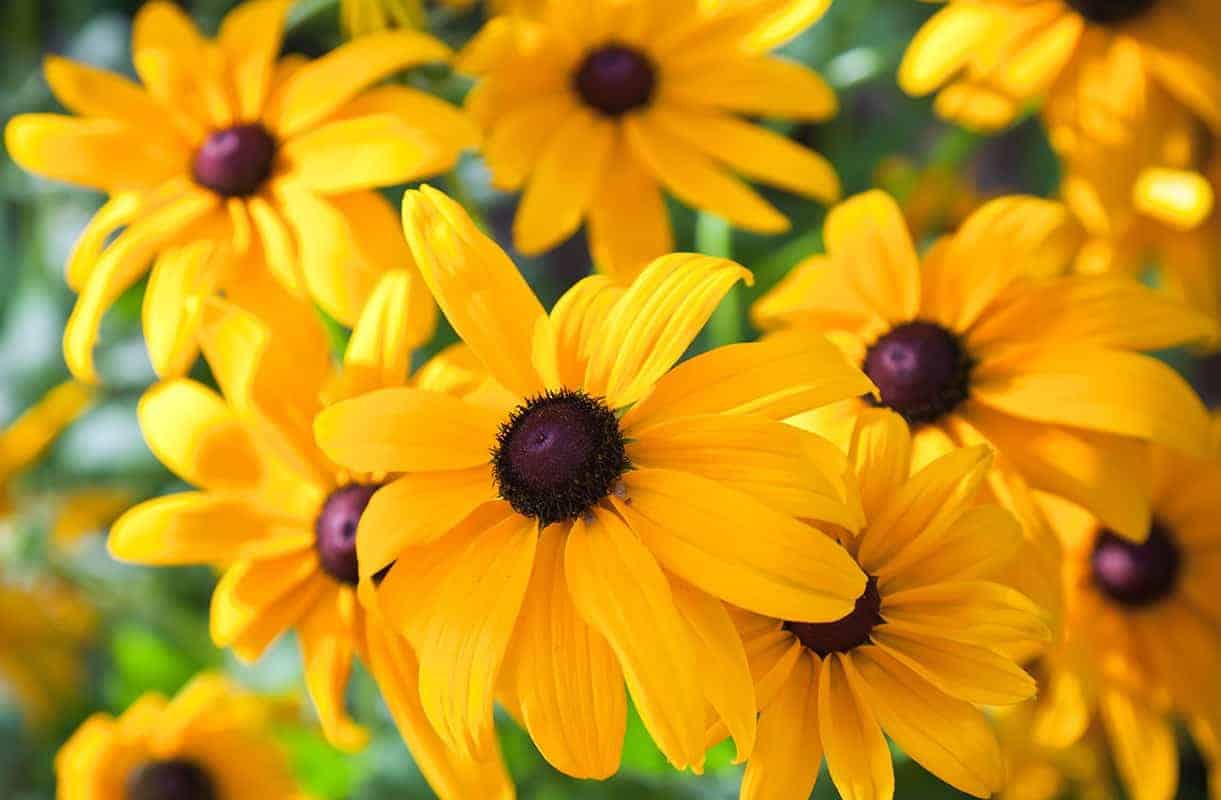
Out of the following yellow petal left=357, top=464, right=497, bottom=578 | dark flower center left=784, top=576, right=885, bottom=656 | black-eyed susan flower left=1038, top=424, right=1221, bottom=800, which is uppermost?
yellow petal left=357, top=464, right=497, bottom=578

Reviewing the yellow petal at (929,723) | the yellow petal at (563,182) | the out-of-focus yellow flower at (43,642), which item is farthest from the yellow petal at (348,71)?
the out-of-focus yellow flower at (43,642)

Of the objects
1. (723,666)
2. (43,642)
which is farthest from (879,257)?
(43,642)

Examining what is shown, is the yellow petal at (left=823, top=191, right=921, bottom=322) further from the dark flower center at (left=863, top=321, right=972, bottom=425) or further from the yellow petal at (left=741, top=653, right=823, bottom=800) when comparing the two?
the yellow petal at (left=741, top=653, right=823, bottom=800)

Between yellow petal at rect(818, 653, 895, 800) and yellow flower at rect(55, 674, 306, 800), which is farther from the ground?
yellow petal at rect(818, 653, 895, 800)

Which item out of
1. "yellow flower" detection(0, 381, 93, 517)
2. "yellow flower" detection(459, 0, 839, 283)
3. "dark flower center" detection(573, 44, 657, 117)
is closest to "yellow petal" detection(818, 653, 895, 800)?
"yellow flower" detection(459, 0, 839, 283)

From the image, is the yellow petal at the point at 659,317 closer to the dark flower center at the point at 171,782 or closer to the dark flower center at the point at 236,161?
the dark flower center at the point at 236,161

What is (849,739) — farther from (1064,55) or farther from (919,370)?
(1064,55)

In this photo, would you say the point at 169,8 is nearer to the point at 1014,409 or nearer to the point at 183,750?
the point at 183,750
